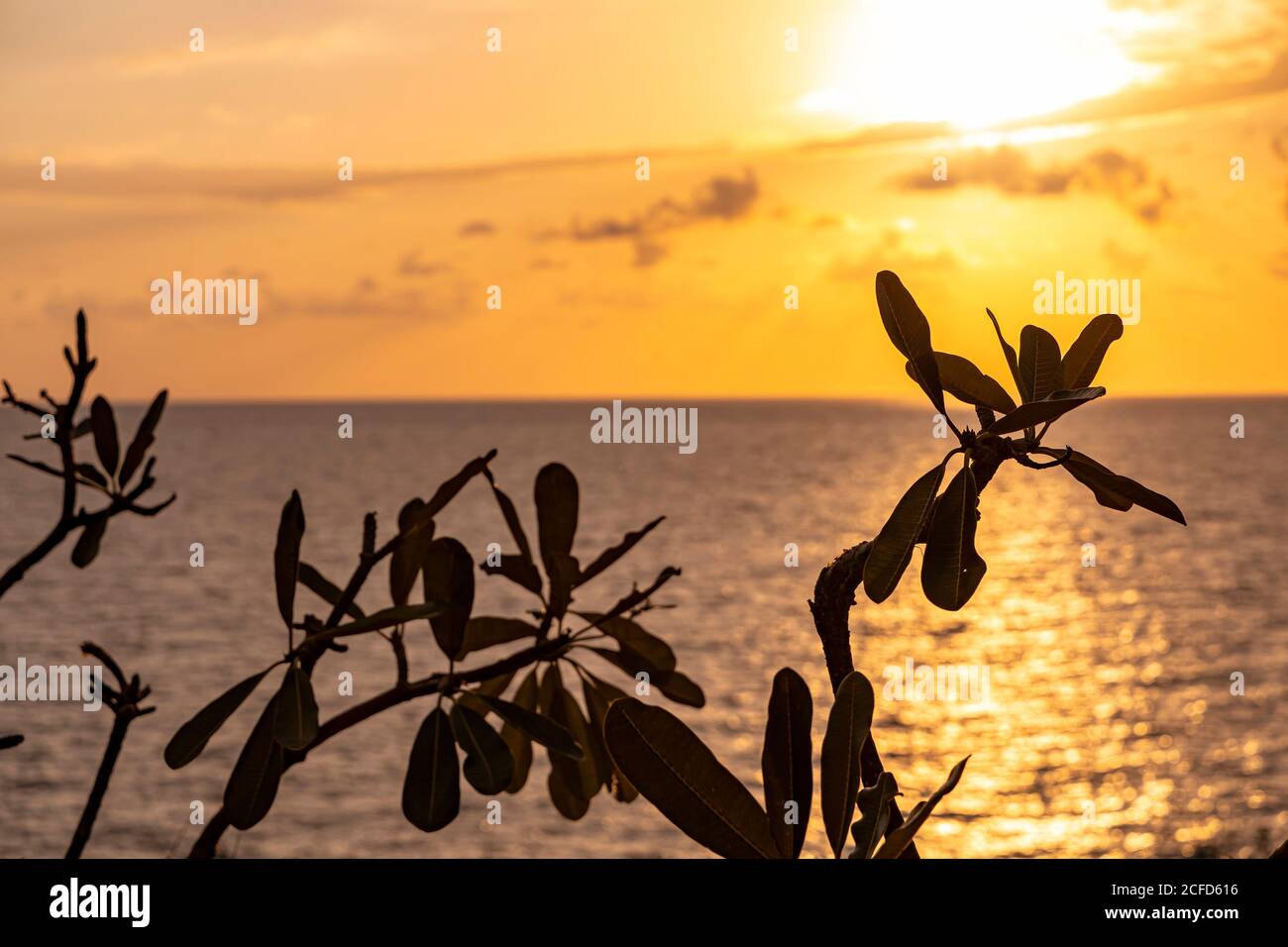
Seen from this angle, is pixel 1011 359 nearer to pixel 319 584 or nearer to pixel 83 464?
pixel 319 584

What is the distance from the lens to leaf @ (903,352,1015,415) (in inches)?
50.1

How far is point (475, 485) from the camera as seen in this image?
99.5 m

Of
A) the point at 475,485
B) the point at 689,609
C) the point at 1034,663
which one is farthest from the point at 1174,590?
the point at 475,485

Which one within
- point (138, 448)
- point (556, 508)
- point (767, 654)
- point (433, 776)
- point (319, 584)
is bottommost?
point (767, 654)

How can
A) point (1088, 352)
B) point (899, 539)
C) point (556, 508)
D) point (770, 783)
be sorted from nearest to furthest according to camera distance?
point (770, 783)
point (899, 539)
point (1088, 352)
point (556, 508)

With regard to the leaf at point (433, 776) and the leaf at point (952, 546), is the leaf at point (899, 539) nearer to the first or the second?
the leaf at point (952, 546)

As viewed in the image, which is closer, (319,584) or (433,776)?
(433,776)

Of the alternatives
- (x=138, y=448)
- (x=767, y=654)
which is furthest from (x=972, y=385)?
(x=767, y=654)

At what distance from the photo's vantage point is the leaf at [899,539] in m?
1.19

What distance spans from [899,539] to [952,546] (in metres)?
0.06

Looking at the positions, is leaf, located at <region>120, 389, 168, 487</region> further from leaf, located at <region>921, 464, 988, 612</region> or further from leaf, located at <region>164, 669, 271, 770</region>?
leaf, located at <region>921, 464, 988, 612</region>

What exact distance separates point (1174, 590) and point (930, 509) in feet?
215

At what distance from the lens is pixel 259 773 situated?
60.6 inches

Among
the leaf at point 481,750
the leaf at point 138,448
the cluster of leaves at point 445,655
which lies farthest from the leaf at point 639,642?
the leaf at point 138,448
